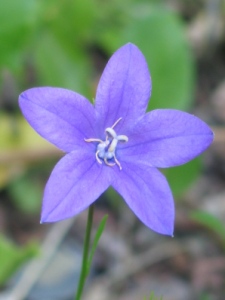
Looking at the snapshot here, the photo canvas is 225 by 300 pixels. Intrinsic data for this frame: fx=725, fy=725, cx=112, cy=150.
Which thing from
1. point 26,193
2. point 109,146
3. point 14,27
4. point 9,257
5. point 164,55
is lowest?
point 26,193

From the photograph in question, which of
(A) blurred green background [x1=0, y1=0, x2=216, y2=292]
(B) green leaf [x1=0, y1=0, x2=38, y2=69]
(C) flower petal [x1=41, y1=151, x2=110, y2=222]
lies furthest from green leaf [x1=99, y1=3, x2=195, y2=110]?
(C) flower petal [x1=41, y1=151, x2=110, y2=222]

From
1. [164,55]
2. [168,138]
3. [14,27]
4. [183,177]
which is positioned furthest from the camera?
[164,55]

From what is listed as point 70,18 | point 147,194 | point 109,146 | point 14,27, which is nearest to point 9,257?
point 109,146

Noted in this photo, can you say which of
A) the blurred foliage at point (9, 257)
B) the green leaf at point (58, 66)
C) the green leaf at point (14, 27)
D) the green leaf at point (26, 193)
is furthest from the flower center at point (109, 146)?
the green leaf at point (58, 66)

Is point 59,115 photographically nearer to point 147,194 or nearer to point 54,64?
point 147,194

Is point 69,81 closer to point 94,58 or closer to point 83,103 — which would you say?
point 94,58
